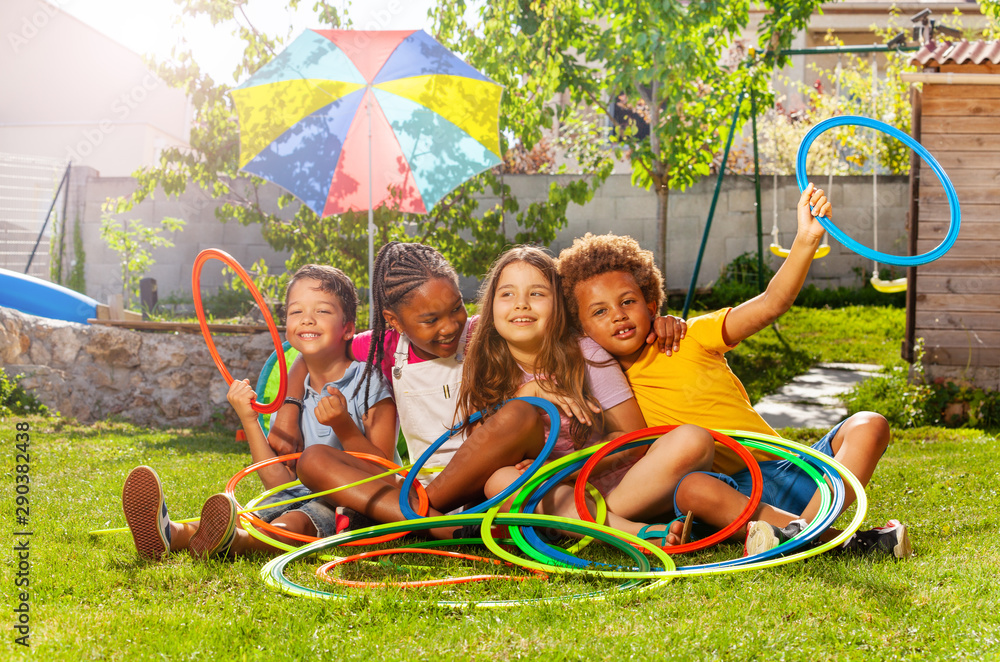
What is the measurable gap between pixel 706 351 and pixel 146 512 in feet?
6.25

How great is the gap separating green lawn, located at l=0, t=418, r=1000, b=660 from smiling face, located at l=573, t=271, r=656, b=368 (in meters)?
0.76

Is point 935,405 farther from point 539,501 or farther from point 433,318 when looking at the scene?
point 433,318

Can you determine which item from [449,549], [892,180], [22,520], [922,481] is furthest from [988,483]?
[892,180]

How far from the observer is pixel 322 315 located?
9.88 feet

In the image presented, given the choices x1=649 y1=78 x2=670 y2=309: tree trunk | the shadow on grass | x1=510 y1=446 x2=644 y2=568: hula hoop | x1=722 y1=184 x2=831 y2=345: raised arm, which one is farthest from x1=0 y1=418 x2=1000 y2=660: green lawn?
x1=649 y1=78 x2=670 y2=309: tree trunk

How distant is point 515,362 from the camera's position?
2.80 m

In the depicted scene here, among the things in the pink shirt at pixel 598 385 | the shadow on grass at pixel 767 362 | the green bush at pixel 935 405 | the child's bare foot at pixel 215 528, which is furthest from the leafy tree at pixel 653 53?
the child's bare foot at pixel 215 528

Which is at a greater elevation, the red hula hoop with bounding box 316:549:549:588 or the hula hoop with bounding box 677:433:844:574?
the hula hoop with bounding box 677:433:844:574

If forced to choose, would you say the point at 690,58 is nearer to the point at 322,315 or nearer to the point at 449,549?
the point at 322,315

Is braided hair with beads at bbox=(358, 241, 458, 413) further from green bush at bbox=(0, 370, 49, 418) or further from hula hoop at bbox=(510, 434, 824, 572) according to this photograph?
green bush at bbox=(0, 370, 49, 418)

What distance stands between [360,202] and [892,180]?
271 inches

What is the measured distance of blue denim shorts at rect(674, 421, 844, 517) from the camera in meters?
2.63

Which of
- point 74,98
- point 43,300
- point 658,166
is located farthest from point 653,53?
point 74,98

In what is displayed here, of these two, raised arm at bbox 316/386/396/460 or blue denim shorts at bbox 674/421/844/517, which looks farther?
raised arm at bbox 316/386/396/460
